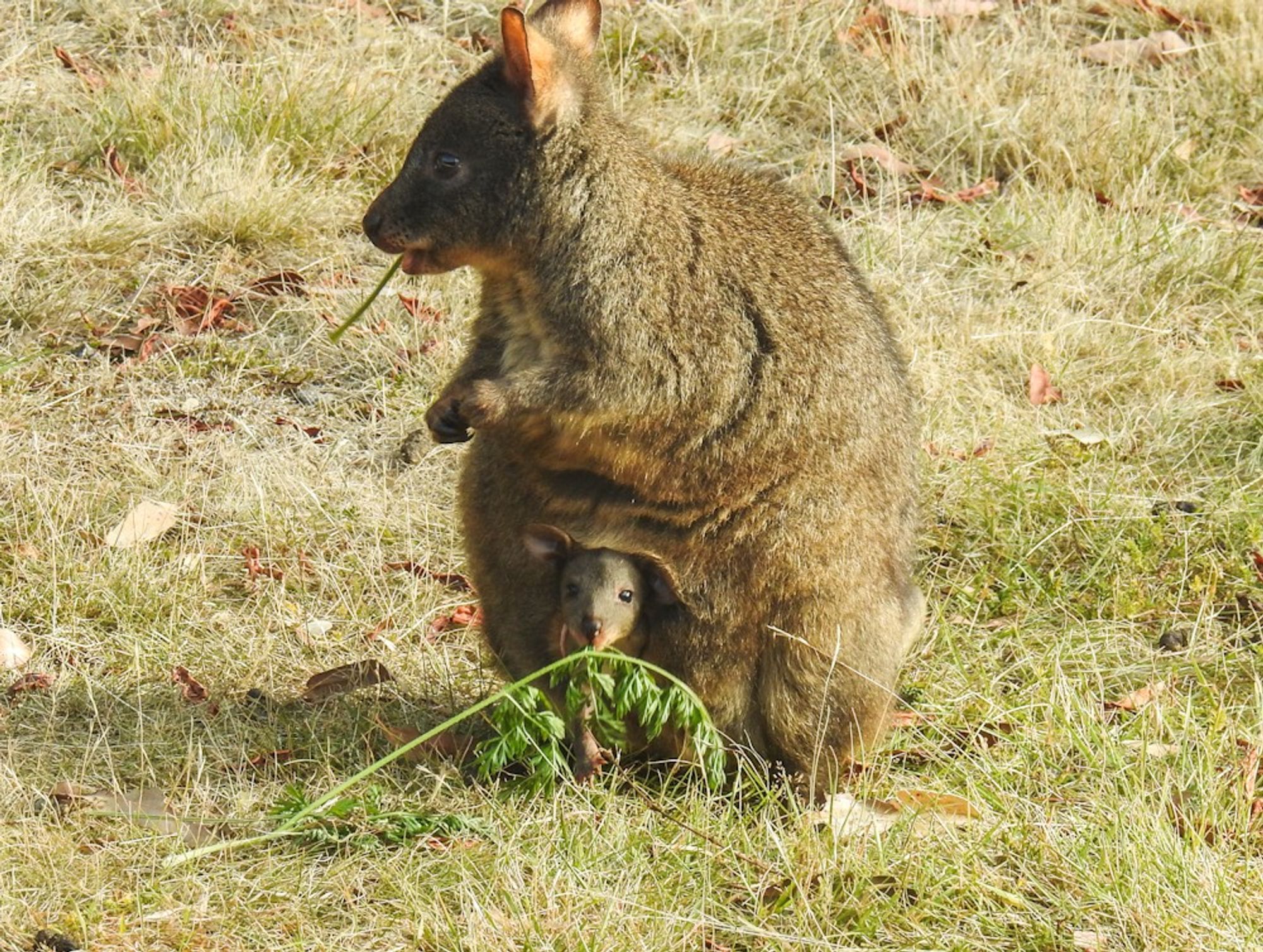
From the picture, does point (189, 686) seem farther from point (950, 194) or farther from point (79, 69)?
point (950, 194)

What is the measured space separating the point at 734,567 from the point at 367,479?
1.88 metres

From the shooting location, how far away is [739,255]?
4.25 meters

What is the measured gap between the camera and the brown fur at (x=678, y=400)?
13.4ft

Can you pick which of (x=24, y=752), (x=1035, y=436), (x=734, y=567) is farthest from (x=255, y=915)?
(x=1035, y=436)

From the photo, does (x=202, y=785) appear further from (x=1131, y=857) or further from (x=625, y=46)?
(x=625, y=46)

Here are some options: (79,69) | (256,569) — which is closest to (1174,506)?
(256,569)

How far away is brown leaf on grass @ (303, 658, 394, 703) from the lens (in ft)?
15.4

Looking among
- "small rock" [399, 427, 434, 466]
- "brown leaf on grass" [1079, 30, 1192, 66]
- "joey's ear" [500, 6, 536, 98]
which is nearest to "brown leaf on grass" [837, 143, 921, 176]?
"brown leaf on grass" [1079, 30, 1192, 66]

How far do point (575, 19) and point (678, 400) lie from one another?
3.58 feet

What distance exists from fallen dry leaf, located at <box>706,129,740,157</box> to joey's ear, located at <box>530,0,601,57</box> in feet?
8.87

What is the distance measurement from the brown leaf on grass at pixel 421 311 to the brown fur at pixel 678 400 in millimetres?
1930

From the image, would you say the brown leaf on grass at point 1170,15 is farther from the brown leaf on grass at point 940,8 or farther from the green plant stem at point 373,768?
the green plant stem at point 373,768

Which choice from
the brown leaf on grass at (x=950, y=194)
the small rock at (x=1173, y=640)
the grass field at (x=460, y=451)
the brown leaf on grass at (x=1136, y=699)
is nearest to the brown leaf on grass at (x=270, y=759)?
the grass field at (x=460, y=451)

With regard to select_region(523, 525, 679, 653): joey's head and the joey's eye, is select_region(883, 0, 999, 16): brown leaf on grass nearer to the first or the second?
the joey's eye
